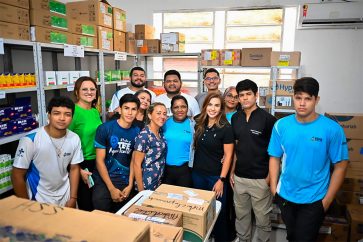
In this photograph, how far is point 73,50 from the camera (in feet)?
8.75

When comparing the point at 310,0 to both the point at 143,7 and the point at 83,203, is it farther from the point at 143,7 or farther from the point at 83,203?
the point at 83,203

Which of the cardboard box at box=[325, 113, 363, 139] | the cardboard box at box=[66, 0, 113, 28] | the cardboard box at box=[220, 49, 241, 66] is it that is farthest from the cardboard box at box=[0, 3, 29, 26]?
the cardboard box at box=[325, 113, 363, 139]

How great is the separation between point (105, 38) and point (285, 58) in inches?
91.3

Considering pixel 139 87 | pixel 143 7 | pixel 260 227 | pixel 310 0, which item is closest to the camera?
pixel 260 227

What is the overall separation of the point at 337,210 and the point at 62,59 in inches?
139

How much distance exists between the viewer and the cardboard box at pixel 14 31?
1.95 metres

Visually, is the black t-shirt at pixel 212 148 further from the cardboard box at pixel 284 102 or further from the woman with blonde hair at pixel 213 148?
the cardboard box at pixel 284 102

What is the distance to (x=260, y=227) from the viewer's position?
2.29m

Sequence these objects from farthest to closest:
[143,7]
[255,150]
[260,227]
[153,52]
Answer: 1. [143,7]
2. [153,52]
3. [260,227]
4. [255,150]

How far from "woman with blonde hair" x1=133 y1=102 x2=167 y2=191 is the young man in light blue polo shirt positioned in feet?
3.14

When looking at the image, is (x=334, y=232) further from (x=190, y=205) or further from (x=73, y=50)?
(x=73, y=50)

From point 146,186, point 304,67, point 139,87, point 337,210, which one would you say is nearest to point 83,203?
point 146,186

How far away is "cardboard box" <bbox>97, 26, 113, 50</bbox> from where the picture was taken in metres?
3.25

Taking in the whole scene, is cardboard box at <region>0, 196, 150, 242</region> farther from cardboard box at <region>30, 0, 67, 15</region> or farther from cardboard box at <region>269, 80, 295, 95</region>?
cardboard box at <region>269, 80, 295, 95</region>
